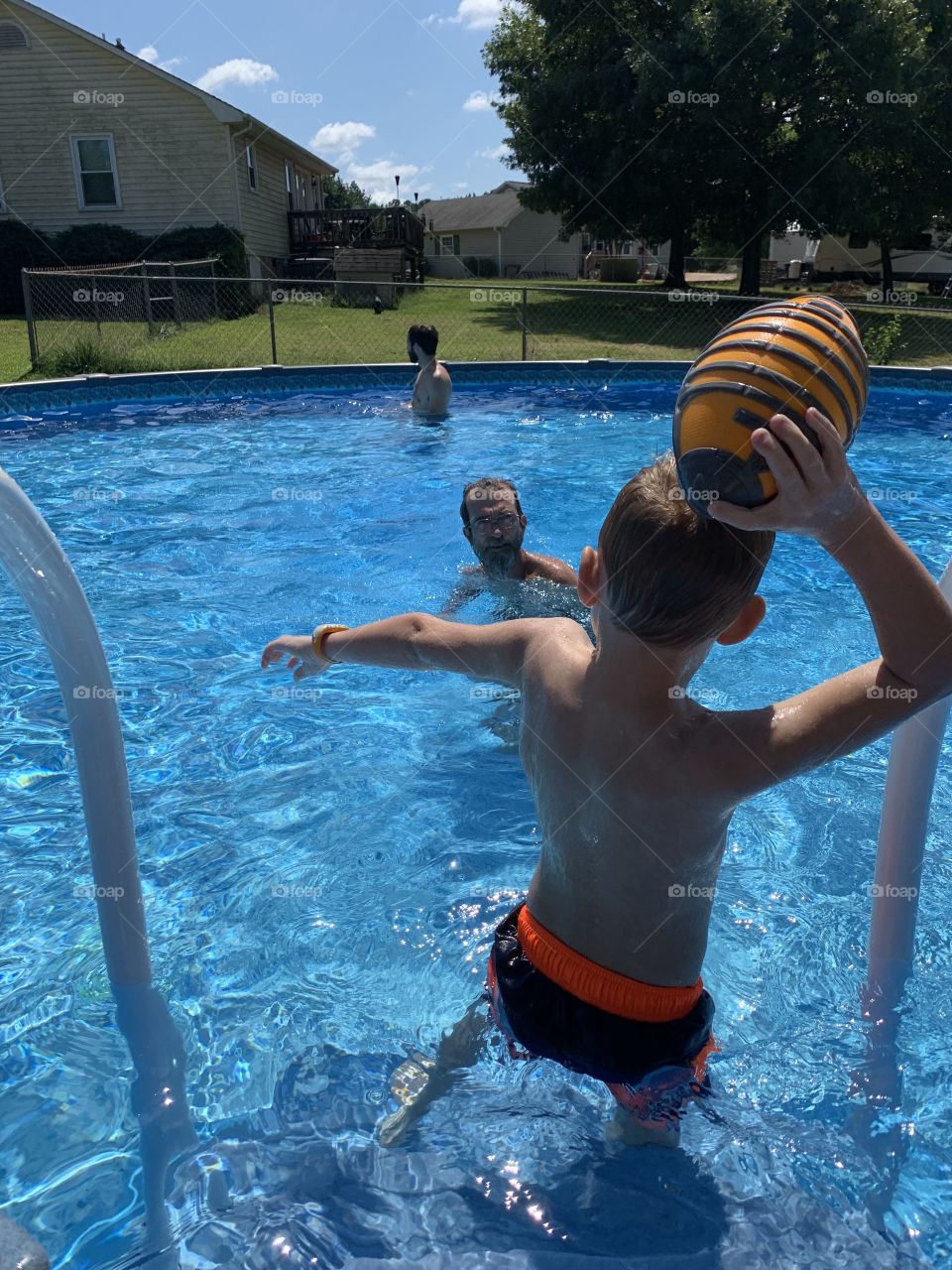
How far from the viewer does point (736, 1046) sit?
287 cm

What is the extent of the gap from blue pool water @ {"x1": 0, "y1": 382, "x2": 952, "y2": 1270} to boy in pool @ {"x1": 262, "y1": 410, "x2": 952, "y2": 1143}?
350mm

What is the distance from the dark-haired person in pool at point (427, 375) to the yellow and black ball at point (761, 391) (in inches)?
417

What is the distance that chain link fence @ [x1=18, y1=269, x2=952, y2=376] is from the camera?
15.2 m

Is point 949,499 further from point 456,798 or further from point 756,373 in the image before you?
point 756,373

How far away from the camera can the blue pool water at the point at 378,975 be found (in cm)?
230

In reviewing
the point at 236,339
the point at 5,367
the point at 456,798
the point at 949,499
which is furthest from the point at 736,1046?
the point at 236,339

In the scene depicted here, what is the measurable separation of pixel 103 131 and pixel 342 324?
8.80 metres

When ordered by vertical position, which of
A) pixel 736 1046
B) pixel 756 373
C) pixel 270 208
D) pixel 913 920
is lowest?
pixel 736 1046

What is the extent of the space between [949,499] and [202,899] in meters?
8.54
